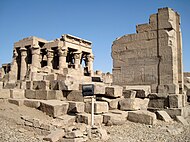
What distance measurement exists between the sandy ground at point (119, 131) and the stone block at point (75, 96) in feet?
5.80

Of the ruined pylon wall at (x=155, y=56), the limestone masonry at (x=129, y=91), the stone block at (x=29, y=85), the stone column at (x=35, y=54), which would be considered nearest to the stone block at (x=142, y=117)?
the limestone masonry at (x=129, y=91)

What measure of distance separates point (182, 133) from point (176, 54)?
16.3 ft

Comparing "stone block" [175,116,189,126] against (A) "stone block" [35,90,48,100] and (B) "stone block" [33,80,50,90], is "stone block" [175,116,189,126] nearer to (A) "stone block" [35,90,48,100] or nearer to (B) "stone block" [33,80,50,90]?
(A) "stone block" [35,90,48,100]

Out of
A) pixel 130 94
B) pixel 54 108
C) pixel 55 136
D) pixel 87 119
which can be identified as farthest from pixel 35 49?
pixel 55 136

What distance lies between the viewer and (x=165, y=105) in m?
8.76

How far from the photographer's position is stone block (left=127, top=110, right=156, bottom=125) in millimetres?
7043

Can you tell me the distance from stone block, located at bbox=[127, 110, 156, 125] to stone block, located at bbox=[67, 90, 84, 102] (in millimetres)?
2200

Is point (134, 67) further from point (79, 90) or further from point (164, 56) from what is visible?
point (79, 90)

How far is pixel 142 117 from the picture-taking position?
23.7 ft

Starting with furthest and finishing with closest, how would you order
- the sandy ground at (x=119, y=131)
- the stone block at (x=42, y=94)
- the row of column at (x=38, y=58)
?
the row of column at (x=38, y=58) → the stone block at (x=42, y=94) → the sandy ground at (x=119, y=131)

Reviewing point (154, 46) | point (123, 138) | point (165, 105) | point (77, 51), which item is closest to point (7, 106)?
point (123, 138)

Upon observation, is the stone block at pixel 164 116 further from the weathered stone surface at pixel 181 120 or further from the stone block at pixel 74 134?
the stone block at pixel 74 134

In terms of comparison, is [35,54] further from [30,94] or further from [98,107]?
[98,107]

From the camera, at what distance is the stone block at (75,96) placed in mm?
8722
